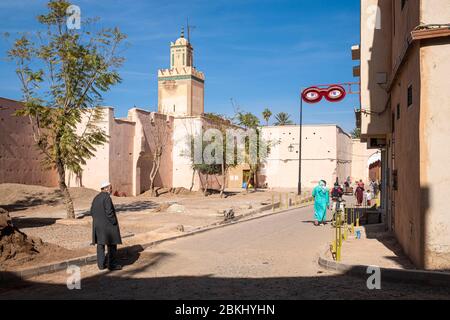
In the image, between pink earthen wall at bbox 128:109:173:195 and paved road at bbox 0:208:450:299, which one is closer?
paved road at bbox 0:208:450:299

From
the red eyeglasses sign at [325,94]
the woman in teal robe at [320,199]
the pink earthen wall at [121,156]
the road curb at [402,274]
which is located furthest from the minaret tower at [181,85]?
the road curb at [402,274]

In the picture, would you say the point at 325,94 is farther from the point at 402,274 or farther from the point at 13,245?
the point at 13,245

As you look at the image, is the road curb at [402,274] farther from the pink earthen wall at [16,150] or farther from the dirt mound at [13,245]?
the pink earthen wall at [16,150]

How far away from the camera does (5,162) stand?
28203 millimetres

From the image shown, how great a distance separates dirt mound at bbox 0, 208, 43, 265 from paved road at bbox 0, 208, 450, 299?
31.9 inches

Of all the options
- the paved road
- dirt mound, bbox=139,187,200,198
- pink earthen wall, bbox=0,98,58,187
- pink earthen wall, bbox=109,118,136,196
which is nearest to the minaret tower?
dirt mound, bbox=139,187,200,198

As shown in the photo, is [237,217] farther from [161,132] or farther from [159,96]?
[159,96]

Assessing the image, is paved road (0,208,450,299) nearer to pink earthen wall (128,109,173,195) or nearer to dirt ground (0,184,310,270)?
dirt ground (0,184,310,270)

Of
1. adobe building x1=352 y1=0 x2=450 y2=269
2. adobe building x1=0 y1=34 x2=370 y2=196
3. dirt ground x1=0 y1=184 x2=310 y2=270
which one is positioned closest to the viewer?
adobe building x1=352 y1=0 x2=450 y2=269

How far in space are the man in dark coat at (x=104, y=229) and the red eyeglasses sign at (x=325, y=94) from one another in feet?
29.0

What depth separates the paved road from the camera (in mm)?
7164

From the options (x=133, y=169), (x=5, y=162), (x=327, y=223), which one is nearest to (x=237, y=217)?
(x=327, y=223)

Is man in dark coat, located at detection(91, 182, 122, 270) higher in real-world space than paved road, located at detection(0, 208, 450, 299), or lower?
higher

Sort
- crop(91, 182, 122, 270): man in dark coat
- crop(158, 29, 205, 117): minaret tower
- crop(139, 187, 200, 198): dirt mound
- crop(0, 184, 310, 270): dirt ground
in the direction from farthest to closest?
crop(158, 29, 205, 117): minaret tower < crop(139, 187, 200, 198): dirt mound < crop(0, 184, 310, 270): dirt ground < crop(91, 182, 122, 270): man in dark coat
